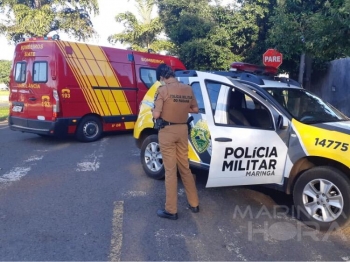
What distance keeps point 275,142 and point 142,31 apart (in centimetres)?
1785

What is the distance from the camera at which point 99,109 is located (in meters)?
9.94

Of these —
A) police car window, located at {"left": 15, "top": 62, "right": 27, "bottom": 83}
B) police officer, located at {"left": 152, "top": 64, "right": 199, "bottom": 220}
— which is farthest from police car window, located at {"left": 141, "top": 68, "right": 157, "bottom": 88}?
police officer, located at {"left": 152, "top": 64, "right": 199, "bottom": 220}

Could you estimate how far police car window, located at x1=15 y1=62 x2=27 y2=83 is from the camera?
9.29m

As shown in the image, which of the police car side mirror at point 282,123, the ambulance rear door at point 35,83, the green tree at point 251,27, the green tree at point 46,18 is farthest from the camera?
the green tree at point 46,18

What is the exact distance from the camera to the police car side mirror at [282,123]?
4551 millimetres

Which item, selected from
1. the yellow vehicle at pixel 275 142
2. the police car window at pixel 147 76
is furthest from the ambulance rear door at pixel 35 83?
the yellow vehicle at pixel 275 142

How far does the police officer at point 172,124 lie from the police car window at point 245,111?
718 mm

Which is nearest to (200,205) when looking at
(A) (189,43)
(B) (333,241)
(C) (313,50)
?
(B) (333,241)

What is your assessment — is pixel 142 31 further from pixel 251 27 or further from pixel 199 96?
pixel 199 96

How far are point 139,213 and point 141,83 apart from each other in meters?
6.68

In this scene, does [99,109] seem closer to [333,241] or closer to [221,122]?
[221,122]

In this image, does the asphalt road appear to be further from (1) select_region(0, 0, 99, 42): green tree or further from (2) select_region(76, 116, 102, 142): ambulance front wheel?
(1) select_region(0, 0, 99, 42): green tree

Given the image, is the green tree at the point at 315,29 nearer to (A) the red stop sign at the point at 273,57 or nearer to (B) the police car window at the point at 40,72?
(A) the red stop sign at the point at 273,57

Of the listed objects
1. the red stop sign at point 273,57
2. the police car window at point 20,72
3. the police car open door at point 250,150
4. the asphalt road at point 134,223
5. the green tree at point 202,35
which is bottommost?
the asphalt road at point 134,223
